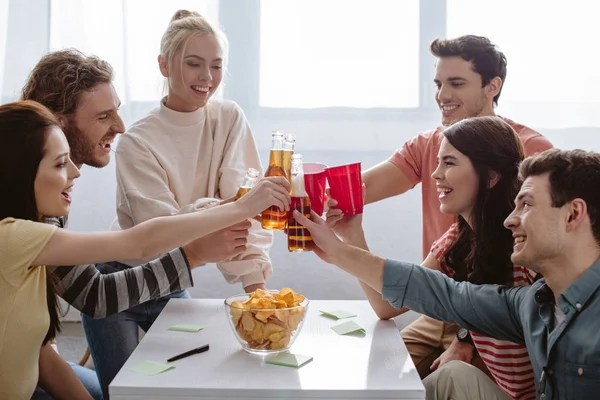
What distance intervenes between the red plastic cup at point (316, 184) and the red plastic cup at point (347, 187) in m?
0.02

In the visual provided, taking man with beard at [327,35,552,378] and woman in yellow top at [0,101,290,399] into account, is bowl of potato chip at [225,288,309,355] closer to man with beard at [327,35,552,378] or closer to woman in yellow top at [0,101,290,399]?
woman in yellow top at [0,101,290,399]

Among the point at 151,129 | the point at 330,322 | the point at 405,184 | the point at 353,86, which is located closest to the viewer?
the point at 330,322

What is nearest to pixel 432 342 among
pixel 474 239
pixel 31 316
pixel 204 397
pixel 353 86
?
pixel 474 239

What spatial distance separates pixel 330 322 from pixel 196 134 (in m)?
0.87

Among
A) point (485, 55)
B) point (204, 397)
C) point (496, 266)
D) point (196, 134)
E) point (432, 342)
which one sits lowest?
point (432, 342)

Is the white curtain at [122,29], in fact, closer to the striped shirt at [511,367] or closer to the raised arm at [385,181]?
the raised arm at [385,181]

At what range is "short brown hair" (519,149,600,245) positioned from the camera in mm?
1421

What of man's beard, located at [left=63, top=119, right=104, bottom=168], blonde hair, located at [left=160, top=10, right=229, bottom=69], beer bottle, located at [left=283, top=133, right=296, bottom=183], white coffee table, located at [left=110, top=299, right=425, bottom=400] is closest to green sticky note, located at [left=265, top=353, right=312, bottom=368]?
white coffee table, located at [left=110, top=299, right=425, bottom=400]

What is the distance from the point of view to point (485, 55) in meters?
2.65

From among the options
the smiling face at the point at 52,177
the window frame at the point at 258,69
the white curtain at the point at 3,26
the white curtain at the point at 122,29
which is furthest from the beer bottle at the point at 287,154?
the white curtain at the point at 3,26

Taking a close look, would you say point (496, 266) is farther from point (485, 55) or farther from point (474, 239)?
point (485, 55)

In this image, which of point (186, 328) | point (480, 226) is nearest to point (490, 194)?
point (480, 226)

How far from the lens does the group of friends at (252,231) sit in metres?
1.44

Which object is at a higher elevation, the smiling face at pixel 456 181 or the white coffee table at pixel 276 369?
Answer: the smiling face at pixel 456 181
